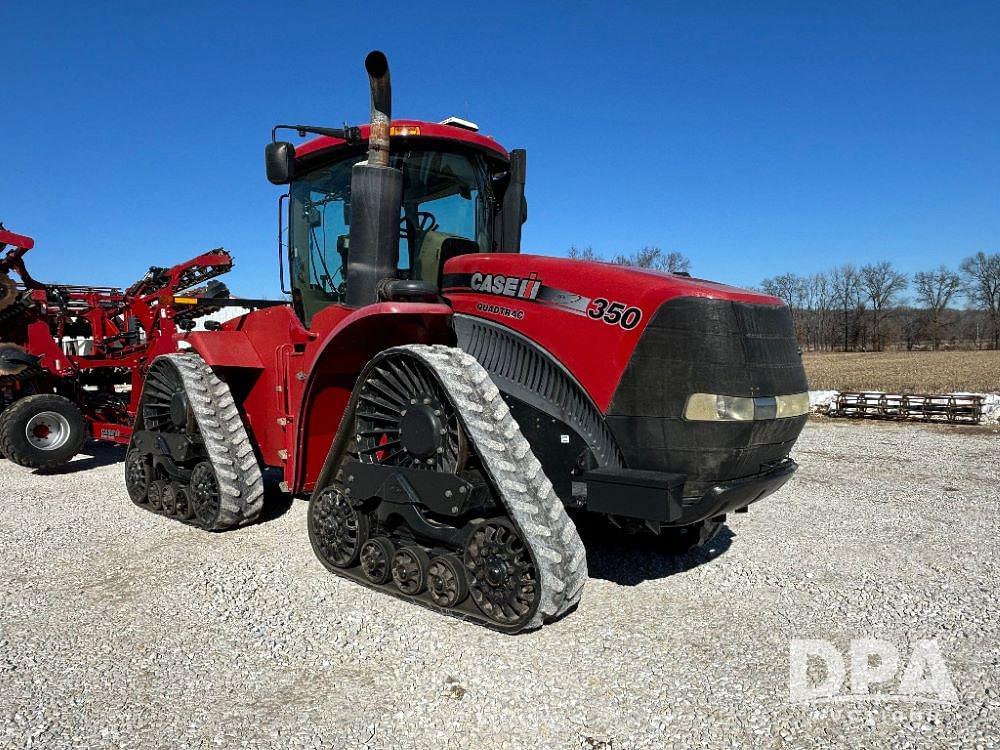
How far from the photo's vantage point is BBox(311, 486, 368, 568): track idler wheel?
431 centimetres

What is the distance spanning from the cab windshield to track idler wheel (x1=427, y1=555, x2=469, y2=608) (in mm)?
1744

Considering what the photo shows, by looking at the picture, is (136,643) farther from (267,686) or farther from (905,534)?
(905,534)

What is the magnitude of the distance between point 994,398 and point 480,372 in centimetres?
1577

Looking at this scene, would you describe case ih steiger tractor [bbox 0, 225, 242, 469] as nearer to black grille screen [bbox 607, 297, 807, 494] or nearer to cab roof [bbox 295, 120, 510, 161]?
cab roof [bbox 295, 120, 510, 161]

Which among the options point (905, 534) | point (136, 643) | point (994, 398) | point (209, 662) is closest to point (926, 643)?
point (905, 534)

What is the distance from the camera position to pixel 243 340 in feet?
19.1

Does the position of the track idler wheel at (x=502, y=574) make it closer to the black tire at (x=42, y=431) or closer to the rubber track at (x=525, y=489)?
the rubber track at (x=525, y=489)

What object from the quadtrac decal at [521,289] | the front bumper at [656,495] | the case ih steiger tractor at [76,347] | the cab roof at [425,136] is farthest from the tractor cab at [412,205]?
the case ih steiger tractor at [76,347]

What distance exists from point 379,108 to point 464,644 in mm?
2983

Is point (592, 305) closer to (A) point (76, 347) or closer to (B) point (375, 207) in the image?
(B) point (375, 207)

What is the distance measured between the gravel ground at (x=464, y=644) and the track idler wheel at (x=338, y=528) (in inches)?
7.0

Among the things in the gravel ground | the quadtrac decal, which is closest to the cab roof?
the quadtrac decal

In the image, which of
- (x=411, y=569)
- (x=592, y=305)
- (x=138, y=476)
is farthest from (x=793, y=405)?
(x=138, y=476)

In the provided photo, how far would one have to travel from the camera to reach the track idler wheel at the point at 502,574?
11.5 feet
